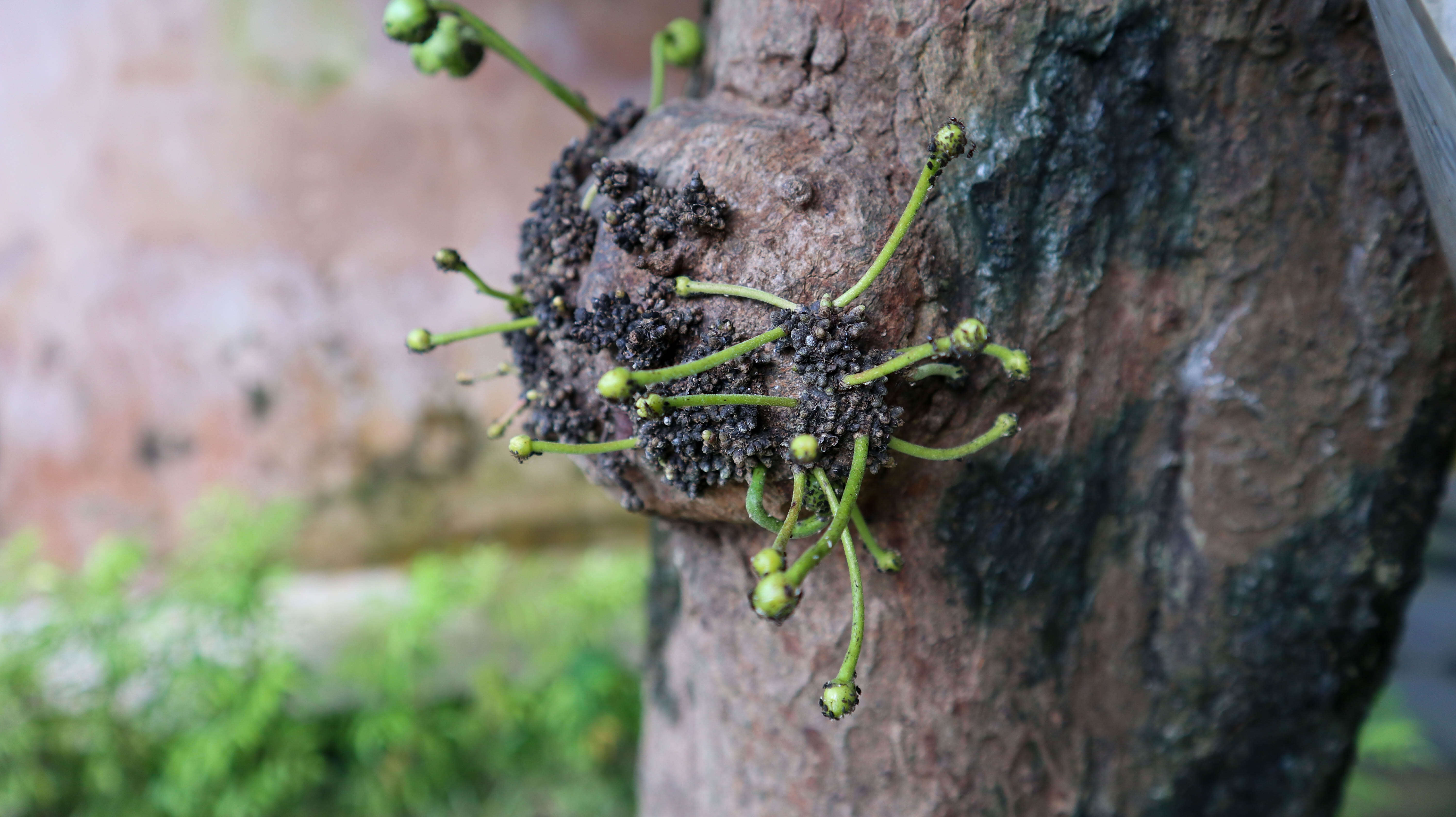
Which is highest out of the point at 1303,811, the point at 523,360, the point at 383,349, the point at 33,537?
the point at 383,349

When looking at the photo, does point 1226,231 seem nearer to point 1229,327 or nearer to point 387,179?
point 1229,327

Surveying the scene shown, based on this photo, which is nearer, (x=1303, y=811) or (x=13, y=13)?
(x=1303, y=811)

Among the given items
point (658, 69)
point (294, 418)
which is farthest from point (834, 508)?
point (294, 418)

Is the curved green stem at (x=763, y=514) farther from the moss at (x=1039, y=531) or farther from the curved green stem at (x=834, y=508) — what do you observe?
the moss at (x=1039, y=531)

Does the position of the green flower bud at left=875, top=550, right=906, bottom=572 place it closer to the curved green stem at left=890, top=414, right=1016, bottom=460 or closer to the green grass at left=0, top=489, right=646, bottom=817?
the curved green stem at left=890, top=414, right=1016, bottom=460

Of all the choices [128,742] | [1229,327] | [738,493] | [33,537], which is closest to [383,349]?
[33,537]

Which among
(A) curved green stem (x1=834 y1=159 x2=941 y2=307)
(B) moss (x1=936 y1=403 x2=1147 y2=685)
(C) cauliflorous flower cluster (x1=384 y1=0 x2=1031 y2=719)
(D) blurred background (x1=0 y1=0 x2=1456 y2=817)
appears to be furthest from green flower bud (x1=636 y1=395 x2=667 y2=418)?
(D) blurred background (x1=0 y1=0 x2=1456 y2=817)
